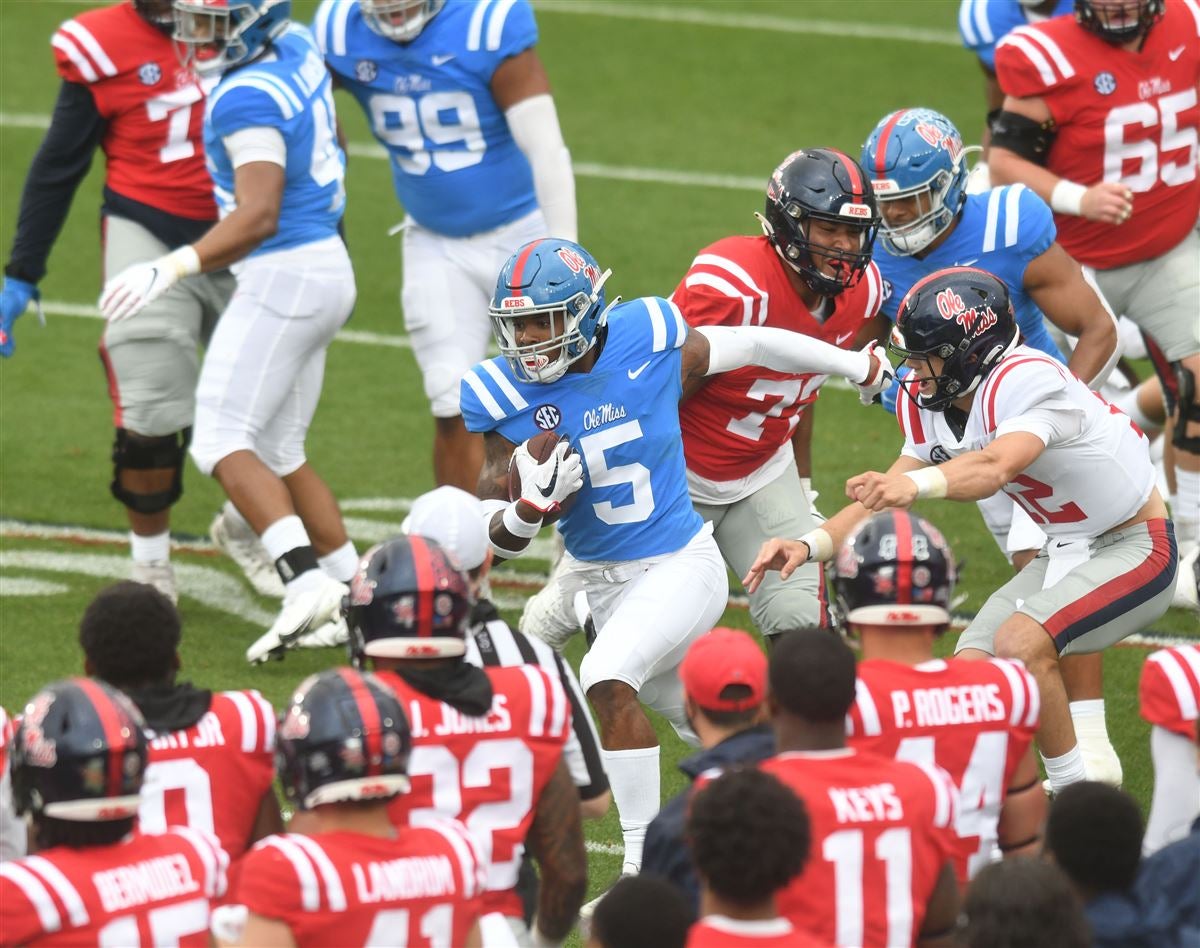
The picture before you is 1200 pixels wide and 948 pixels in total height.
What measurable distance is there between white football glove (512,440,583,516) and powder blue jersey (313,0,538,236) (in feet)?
8.97

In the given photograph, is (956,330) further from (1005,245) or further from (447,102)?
(447,102)

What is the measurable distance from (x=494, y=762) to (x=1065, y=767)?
203cm

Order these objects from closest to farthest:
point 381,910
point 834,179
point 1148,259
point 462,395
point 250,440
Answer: point 381,910 < point 462,395 < point 834,179 < point 250,440 < point 1148,259

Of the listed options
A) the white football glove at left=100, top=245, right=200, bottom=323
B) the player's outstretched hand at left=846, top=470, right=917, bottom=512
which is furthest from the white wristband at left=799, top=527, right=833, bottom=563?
the white football glove at left=100, top=245, right=200, bottom=323

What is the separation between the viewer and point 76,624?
6750 millimetres

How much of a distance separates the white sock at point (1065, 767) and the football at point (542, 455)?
140cm

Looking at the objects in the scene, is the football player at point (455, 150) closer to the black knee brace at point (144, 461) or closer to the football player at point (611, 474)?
the black knee brace at point (144, 461)

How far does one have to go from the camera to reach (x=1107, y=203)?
686 centimetres

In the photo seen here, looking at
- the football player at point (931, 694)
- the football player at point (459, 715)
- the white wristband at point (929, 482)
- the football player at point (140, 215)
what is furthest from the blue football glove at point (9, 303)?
the football player at point (931, 694)

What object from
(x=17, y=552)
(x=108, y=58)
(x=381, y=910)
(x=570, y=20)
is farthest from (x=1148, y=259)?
(x=570, y=20)

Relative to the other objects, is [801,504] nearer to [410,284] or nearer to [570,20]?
[410,284]

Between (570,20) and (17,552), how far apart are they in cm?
925

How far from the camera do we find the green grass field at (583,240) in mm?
7027

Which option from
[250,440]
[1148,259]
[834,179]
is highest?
[834,179]
